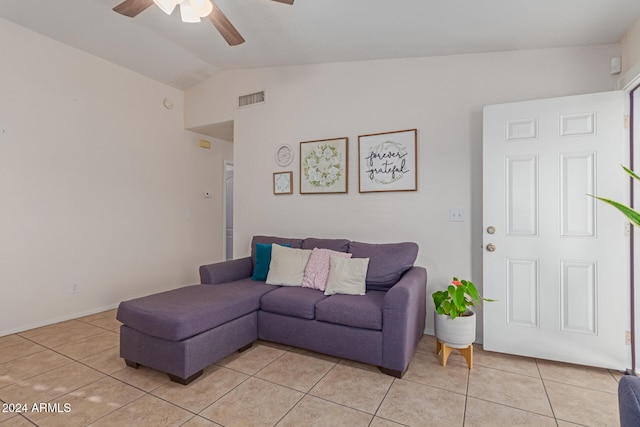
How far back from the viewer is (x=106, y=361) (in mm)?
2359

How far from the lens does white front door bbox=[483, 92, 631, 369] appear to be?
87.1 inches

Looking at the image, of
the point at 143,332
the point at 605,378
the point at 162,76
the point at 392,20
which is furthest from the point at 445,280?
the point at 162,76

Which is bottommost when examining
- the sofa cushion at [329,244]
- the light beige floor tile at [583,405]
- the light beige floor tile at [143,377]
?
the light beige floor tile at [583,405]

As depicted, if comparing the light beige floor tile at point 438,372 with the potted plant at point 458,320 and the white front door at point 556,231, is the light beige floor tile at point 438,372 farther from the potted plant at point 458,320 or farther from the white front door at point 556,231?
the white front door at point 556,231

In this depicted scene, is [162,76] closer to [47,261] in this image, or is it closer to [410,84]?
[47,261]

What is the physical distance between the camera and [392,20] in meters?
2.41

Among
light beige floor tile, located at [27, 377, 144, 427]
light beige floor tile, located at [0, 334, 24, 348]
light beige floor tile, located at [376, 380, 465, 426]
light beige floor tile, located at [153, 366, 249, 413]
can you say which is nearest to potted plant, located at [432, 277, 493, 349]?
light beige floor tile, located at [376, 380, 465, 426]

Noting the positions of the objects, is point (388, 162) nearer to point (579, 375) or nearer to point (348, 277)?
point (348, 277)

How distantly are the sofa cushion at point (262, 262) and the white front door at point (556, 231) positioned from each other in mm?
1982

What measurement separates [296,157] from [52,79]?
2602 mm

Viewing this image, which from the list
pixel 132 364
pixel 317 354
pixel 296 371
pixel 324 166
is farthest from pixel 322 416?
pixel 324 166

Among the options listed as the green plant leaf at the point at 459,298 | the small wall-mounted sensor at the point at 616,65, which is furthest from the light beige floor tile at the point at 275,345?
the small wall-mounted sensor at the point at 616,65

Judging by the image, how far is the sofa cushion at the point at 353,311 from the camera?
7.18 ft

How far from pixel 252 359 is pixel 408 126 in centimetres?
249
